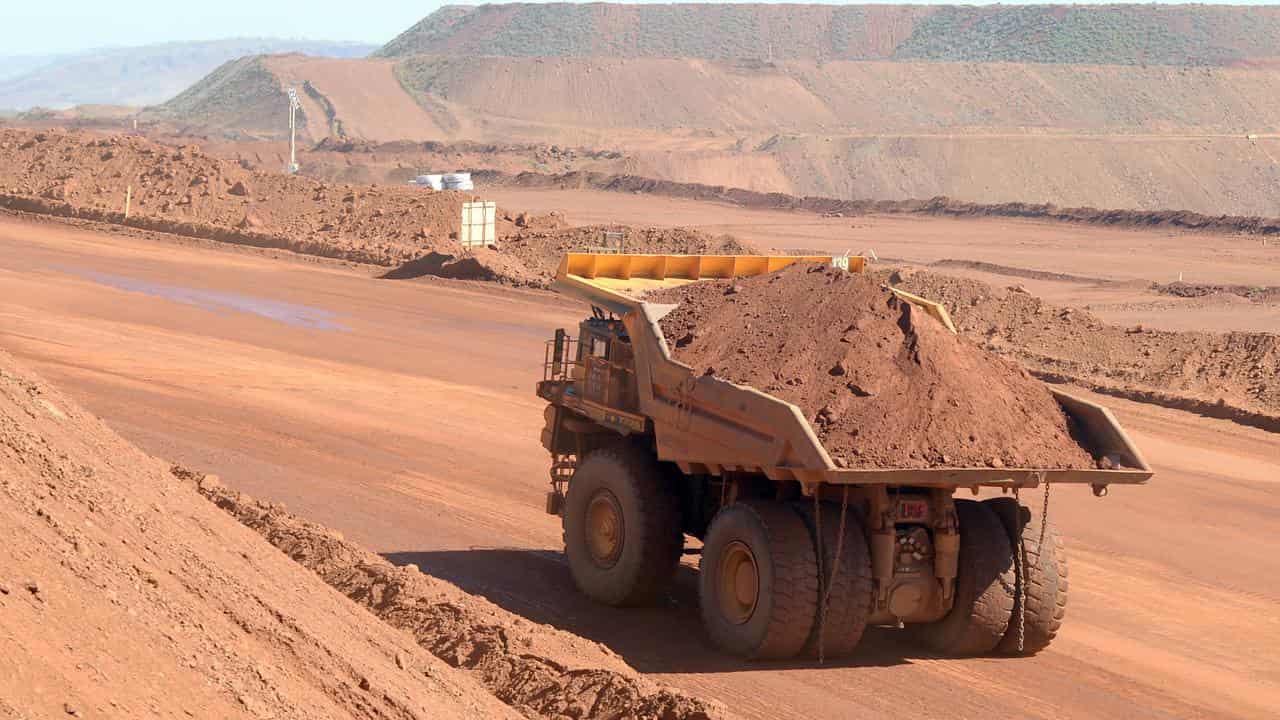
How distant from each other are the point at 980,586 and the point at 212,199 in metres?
41.2

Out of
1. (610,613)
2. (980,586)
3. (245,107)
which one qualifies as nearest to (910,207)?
(610,613)

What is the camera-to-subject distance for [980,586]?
36.3 ft

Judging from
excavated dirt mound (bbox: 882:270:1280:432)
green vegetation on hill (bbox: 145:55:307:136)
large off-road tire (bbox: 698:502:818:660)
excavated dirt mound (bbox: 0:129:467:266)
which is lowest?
large off-road tire (bbox: 698:502:818:660)

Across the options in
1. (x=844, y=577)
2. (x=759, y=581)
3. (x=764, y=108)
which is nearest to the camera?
(x=844, y=577)

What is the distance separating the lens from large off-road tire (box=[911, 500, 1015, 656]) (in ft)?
36.2

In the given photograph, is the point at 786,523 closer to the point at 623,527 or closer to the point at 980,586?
the point at 980,586

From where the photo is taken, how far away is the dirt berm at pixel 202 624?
643 cm

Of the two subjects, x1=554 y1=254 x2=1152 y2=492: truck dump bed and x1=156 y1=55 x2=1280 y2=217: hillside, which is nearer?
x1=554 y1=254 x2=1152 y2=492: truck dump bed

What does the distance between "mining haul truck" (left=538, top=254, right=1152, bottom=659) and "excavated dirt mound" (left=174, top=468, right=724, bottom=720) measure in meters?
1.25

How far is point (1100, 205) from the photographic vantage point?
246ft

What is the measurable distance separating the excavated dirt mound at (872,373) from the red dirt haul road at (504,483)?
1.77m

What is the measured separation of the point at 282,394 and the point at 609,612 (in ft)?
34.3

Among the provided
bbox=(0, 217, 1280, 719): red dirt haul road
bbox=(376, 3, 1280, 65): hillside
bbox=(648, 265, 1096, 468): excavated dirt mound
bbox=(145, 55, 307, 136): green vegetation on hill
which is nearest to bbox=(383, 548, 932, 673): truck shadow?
bbox=(0, 217, 1280, 719): red dirt haul road

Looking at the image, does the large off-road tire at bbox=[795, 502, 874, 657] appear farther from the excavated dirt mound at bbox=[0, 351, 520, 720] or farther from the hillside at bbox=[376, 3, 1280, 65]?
the hillside at bbox=[376, 3, 1280, 65]
